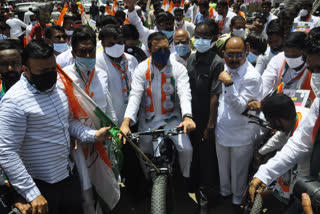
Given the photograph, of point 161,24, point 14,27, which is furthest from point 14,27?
point 161,24

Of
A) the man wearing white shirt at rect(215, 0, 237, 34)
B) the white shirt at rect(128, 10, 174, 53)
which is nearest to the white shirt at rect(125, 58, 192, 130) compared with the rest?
the white shirt at rect(128, 10, 174, 53)

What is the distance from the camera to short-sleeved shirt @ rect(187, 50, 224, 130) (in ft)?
11.7

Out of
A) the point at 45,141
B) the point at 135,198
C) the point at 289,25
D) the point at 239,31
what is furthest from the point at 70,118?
the point at 289,25

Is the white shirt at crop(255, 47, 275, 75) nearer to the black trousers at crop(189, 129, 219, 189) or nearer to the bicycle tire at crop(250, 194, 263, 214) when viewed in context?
the black trousers at crop(189, 129, 219, 189)

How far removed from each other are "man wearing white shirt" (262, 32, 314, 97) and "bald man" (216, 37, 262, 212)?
17.8 inches

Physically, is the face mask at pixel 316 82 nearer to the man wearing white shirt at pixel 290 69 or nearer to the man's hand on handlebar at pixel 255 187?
the man's hand on handlebar at pixel 255 187

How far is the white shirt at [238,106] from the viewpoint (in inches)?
131

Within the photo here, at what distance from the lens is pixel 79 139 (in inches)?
107

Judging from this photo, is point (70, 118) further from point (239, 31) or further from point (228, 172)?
point (239, 31)

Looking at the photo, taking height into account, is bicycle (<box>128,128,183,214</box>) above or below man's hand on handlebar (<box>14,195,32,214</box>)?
below

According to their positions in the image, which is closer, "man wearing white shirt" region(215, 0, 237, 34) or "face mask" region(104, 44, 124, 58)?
"face mask" region(104, 44, 124, 58)

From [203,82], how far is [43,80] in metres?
1.96

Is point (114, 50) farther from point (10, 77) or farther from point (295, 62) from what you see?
point (295, 62)

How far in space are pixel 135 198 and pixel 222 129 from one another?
1.48 m
